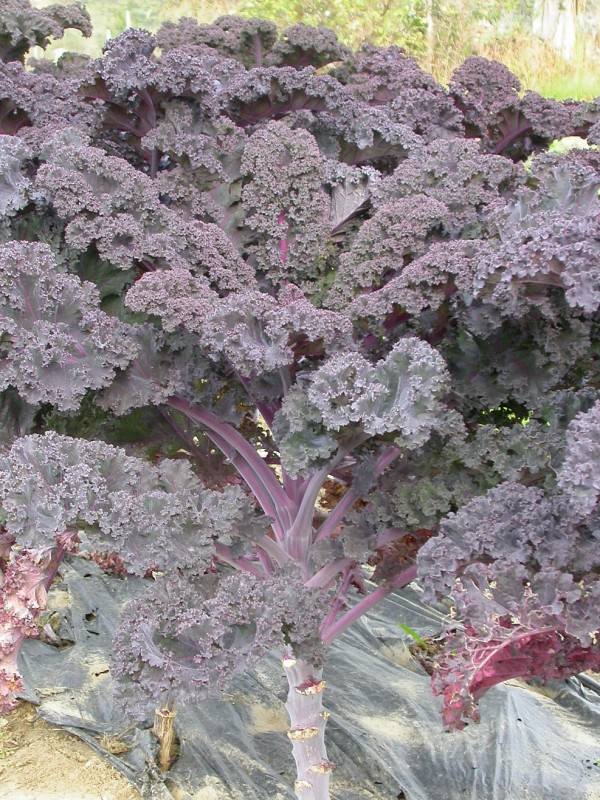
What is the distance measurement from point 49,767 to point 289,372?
1.44m

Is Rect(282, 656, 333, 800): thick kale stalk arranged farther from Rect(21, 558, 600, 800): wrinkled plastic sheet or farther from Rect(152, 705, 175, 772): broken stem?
Rect(152, 705, 175, 772): broken stem

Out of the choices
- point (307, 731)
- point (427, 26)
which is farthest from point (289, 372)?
point (427, 26)

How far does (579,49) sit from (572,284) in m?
10.9

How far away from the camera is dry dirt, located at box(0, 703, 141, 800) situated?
241 cm

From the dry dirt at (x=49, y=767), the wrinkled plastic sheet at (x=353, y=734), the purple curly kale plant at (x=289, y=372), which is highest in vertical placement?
the purple curly kale plant at (x=289, y=372)

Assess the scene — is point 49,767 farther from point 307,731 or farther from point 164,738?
point 307,731

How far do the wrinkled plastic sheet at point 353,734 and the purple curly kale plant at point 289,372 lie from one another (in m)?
0.41

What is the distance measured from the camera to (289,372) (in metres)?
2.03

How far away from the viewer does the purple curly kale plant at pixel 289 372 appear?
65.7 inches

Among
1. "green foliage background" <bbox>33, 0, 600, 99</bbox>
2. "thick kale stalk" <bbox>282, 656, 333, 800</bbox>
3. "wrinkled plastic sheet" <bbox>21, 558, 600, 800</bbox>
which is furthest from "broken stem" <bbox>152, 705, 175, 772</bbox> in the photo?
"green foliage background" <bbox>33, 0, 600, 99</bbox>

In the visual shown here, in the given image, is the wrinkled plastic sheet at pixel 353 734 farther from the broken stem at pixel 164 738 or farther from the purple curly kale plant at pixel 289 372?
the purple curly kale plant at pixel 289 372

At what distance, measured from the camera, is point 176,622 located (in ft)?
5.67

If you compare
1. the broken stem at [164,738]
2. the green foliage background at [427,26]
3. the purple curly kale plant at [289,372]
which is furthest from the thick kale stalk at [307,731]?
the green foliage background at [427,26]

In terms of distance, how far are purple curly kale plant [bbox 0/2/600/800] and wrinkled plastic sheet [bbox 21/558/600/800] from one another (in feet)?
1.35
